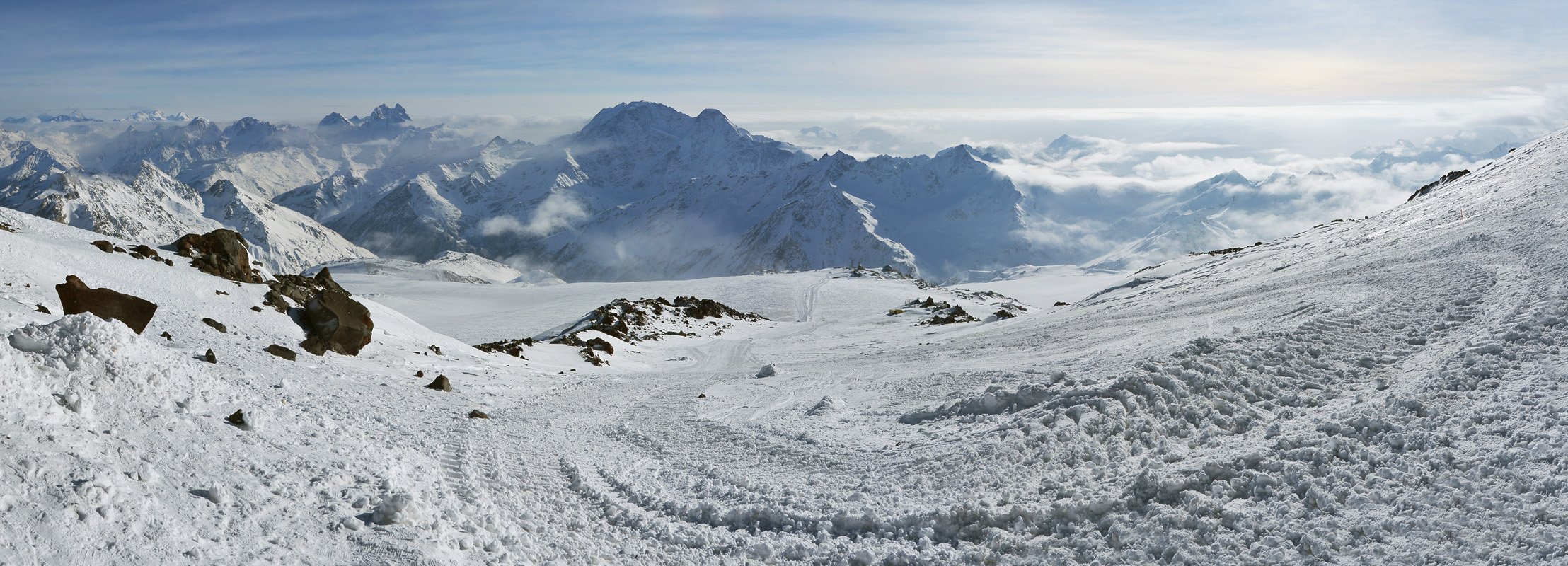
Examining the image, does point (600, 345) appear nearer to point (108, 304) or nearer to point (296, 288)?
point (296, 288)

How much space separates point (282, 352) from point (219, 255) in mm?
7564

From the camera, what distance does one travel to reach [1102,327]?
82.5 feet

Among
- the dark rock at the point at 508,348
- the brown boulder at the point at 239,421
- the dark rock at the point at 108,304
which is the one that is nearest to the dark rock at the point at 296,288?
the dark rock at the point at 508,348

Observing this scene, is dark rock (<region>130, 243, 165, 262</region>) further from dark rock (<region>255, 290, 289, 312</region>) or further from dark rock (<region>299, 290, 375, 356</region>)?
dark rock (<region>299, 290, 375, 356</region>)

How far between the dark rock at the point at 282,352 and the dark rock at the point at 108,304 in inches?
85.3

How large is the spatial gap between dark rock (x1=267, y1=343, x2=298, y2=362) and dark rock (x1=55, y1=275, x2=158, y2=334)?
2166 mm

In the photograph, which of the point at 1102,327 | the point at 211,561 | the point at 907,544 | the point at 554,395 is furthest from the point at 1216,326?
the point at 211,561

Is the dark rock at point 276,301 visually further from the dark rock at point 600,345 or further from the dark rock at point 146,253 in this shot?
the dark rock at point 600,345

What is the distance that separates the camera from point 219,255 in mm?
21062

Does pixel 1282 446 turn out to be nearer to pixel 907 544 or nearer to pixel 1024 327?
pixel 907 544

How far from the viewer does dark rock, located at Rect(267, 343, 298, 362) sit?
1563 cm

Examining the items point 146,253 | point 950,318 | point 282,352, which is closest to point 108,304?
point 282,352

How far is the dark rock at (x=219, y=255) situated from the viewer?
802 inches

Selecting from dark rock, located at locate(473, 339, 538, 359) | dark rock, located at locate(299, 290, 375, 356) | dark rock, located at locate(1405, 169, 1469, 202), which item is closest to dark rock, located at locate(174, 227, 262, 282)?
dark rock, located at locate(299, 290, 375, 356)
